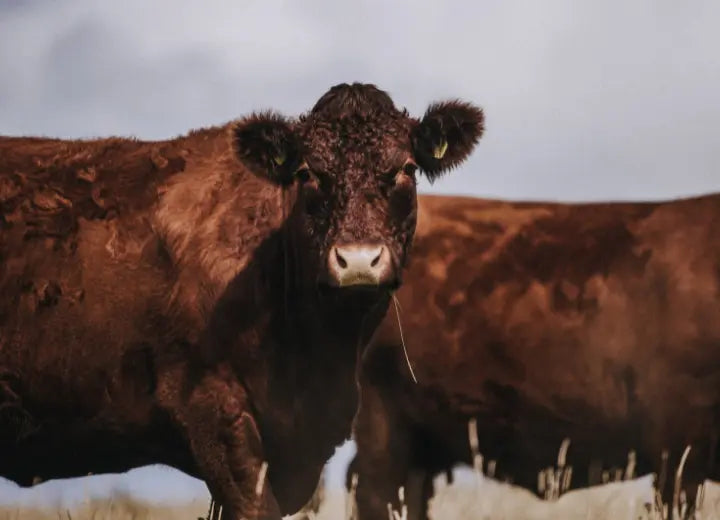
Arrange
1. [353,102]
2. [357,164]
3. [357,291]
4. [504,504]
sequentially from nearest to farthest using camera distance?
1. [357,291]
2. [357,164]
3. [353,102]
4. [504,504]

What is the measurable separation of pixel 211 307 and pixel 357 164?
1.05 meters

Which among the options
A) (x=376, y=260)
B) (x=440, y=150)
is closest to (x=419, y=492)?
(x=440, y=150)

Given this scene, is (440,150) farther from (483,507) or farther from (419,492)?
(419,492)

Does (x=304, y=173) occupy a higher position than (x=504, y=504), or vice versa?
(x=304, y=173)

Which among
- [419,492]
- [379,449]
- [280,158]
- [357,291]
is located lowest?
[419,492]

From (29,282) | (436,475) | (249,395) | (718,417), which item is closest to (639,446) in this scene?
(718,417)

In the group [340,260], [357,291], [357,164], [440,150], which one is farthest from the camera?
[440,150]

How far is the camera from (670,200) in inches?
444

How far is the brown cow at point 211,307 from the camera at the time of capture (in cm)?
780

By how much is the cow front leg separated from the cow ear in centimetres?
148

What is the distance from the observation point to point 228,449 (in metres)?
7.80

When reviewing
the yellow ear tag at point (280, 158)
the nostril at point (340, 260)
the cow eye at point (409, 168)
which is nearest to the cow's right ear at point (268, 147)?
the yellow ear tag at point (280, 158)

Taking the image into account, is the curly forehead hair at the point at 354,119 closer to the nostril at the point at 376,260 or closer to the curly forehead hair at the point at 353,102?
the curly forehead hair at the point at 353,102

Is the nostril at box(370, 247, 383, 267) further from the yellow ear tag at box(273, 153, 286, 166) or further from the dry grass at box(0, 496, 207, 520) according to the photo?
the dry grass at box(0, 496, 207, 520)
